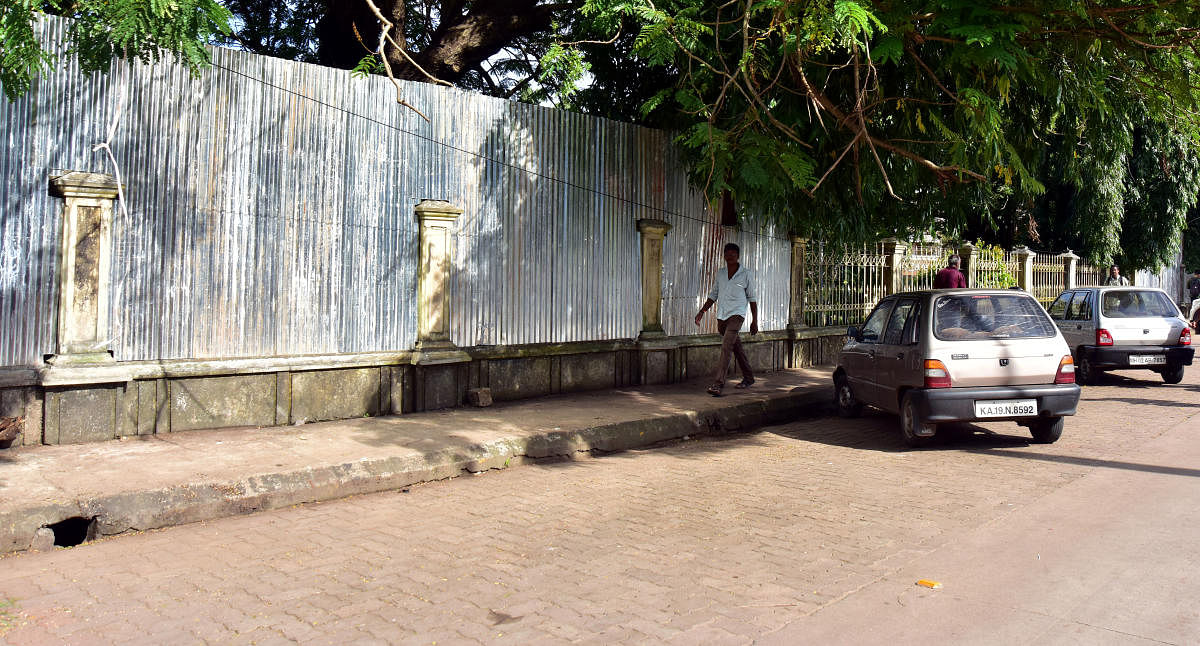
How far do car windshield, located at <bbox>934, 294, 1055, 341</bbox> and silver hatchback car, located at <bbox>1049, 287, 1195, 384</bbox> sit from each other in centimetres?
569

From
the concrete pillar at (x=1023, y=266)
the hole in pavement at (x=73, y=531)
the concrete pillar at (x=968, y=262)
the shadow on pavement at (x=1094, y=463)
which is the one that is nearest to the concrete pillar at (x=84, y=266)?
the hole in pavement at (x=73, y=531)

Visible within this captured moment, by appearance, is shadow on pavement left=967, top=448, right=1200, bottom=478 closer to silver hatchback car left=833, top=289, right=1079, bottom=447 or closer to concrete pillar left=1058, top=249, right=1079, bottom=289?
silver hatchback car left=833, top=289, right=1079, bottom=447

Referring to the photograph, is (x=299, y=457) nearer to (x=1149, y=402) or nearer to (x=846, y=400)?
(x=846, y=400)

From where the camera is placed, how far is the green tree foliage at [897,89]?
304 inches

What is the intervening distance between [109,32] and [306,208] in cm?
235

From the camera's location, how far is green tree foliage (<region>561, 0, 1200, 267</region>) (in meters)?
7.72

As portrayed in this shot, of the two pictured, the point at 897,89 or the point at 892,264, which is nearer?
the point at 897,89

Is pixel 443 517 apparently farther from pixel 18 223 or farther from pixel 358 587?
pixel 18 223

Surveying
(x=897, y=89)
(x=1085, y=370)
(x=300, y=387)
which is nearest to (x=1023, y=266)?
(x=1085, y=370)

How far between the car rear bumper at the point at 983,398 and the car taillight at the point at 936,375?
47mm

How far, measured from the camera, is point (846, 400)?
392 inches

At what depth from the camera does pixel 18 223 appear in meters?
6.73

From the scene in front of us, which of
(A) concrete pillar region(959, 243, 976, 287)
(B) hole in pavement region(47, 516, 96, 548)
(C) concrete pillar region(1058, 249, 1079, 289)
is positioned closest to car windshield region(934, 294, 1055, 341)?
(B) hole in pavement region(47, 516, 96, 548)

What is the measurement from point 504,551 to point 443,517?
98cm
